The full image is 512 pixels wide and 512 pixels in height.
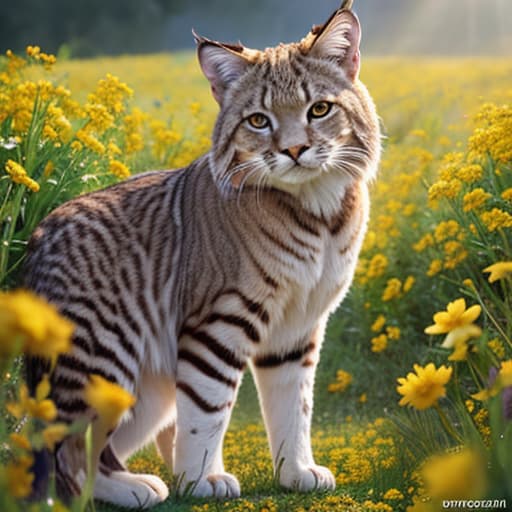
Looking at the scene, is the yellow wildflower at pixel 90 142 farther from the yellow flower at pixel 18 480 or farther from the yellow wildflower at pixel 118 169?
the yellow flower at pixel 18 480

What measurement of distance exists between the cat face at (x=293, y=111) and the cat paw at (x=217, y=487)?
51.9 inches

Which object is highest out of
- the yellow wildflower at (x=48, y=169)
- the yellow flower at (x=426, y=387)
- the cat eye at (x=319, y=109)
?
the cat eye at (x=319, y=109)

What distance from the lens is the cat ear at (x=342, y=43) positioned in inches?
146

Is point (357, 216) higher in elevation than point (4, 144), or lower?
lower

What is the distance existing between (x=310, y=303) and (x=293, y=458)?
29.0 inches

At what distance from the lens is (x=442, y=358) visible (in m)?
5.06

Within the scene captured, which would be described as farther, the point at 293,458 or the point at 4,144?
the point at 4,144

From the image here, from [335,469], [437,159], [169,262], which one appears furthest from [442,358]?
[437,159]

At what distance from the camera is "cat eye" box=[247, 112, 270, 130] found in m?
3.65

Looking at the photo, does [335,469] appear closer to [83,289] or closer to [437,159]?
[83,289]

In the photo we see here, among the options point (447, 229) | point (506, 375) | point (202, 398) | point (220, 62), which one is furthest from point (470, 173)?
point (506, 375)

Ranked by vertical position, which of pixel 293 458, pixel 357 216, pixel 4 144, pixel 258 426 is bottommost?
pixel 258 426

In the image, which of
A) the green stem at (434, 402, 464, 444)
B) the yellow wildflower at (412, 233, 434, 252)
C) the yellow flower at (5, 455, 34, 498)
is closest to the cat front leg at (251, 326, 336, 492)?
the green stem at (434, 402, 464, 444)

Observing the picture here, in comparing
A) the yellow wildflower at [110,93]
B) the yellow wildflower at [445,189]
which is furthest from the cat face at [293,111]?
the yellow wildflower at [110,93]
